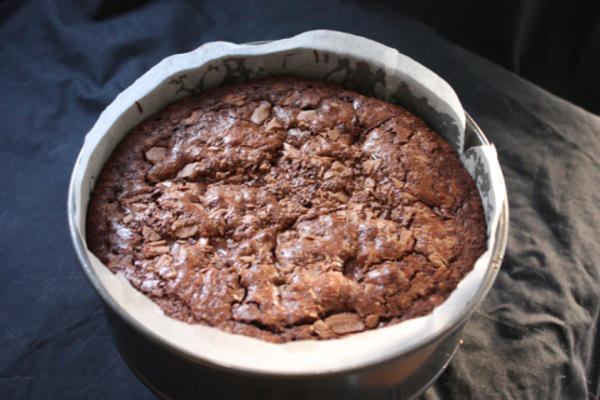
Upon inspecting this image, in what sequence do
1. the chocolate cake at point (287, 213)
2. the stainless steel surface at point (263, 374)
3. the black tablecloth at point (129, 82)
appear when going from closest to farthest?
the stainless steel surface at point (263, 374) → the chocolate cake at point (287, 213) → the black tablecloth at point (129, 82)

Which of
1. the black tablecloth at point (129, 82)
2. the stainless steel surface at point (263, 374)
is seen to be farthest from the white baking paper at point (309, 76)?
the black tablecloth at point (129, 82)

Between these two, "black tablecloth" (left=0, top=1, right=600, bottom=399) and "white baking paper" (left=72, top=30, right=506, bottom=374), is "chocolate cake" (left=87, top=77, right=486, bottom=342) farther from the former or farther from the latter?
"black tablecloth" (left=0, top=1, right=600, bottom=399)

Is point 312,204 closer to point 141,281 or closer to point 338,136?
point 338,136

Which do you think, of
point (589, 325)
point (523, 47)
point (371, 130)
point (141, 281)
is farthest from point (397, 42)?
point (141, 281)

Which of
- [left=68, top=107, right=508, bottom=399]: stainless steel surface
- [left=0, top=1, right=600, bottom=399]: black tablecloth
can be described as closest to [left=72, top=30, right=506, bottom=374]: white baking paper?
[left=68, top=107, right=508, bottom=399]: stainless steel surface

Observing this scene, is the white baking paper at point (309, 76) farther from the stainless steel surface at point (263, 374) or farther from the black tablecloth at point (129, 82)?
the black tablecloth at point (129, 82)
